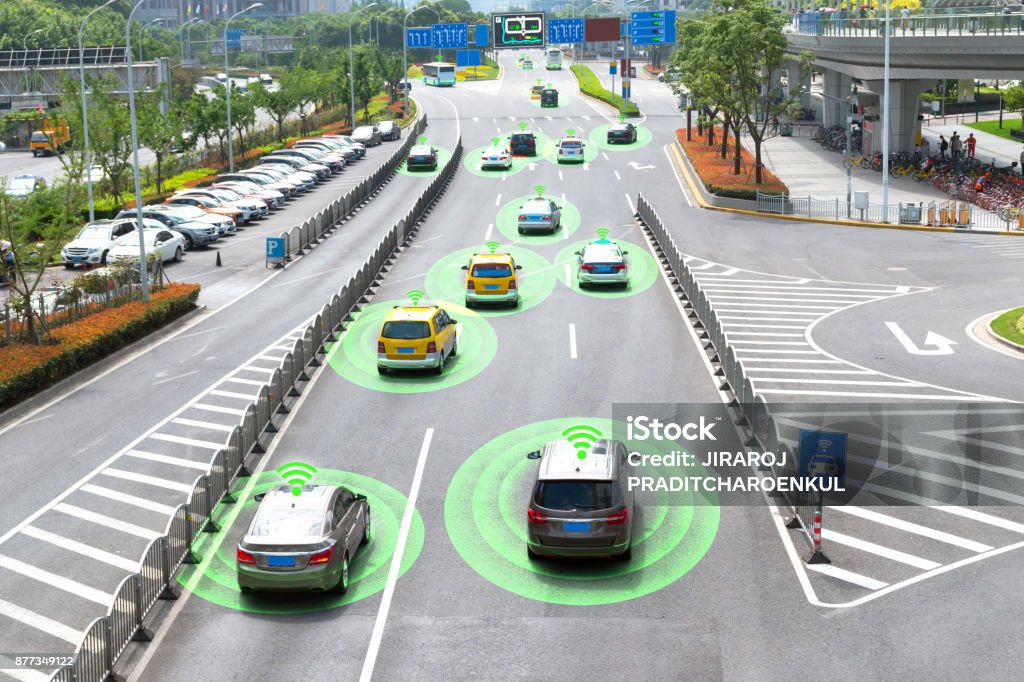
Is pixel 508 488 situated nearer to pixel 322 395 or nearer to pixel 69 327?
pixel 322 395

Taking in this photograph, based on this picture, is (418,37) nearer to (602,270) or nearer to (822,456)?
(602,270)

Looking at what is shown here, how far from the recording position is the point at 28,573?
20.0 m

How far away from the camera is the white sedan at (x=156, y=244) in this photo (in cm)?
4744

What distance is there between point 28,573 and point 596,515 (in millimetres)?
9598

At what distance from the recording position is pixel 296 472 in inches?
964

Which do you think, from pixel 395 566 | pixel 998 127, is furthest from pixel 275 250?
pixel 998 127

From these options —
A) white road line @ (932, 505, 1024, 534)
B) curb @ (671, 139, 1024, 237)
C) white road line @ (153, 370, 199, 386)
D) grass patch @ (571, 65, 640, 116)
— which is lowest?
white road line @ (932, 505, 1024, 534)

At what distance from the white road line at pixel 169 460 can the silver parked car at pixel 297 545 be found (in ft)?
19.7

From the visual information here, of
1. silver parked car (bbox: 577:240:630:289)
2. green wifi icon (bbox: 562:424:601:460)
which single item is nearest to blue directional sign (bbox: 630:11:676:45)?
silver parked car (bbox: 577:240:630:289)

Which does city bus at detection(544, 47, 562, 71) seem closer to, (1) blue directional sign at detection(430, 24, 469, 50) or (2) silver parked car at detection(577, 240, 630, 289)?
(1) blue directional sign at detection(430, 24, 469, 50)

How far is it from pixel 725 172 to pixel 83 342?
44136 millimetres

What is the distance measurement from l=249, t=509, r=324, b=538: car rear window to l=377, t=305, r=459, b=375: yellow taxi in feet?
39.4

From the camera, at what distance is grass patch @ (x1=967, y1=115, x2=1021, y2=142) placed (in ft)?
294

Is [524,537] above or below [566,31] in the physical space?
below
